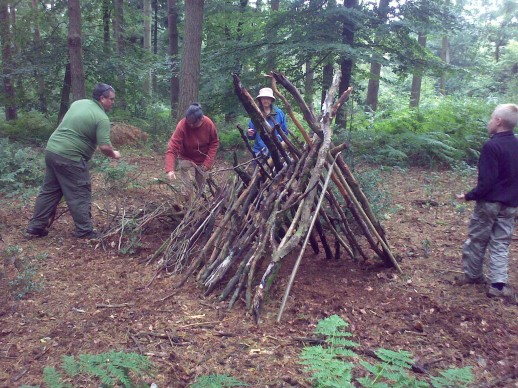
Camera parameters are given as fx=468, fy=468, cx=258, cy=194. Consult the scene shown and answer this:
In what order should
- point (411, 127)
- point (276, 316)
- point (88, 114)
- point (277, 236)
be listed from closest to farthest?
point (276, 316)
point (277, 236)
point (88, 114)
point (411, 127)

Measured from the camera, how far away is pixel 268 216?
4453mm

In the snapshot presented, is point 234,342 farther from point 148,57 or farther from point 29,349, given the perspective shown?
point 148,57

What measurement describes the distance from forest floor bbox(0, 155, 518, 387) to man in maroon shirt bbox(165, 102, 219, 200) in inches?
34.8

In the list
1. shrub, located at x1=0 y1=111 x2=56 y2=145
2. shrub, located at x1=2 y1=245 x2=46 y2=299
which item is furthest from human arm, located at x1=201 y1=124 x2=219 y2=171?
shrub, located at x1=0 y1=111 x2=56 y2=145

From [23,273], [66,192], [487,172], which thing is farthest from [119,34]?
[487,172]

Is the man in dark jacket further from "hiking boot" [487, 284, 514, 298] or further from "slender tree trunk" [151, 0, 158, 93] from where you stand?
"slender tree trunk" [151, 0, 158, 93]

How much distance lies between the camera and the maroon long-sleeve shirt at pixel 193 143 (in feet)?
20.1

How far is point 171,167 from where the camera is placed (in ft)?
19.5

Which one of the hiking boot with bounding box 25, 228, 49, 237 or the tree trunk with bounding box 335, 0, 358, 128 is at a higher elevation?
the tree trunk with bounding box 335, 0, 358, 128

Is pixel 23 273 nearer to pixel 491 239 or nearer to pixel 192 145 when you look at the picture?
pixel 192 145

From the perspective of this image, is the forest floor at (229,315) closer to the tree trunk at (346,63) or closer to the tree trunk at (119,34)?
the tree trunk at (346,63)

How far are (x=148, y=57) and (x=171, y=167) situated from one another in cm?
988

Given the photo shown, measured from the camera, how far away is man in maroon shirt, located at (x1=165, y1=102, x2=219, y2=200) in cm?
595

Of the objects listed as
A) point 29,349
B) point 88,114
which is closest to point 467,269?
point 29,349
